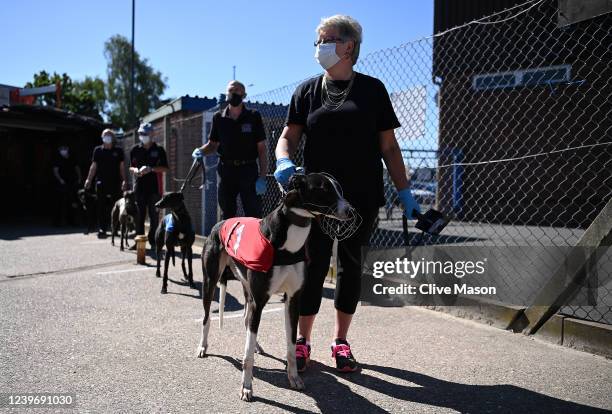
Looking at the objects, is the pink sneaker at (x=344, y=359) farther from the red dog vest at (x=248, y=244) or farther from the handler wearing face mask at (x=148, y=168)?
the handler wearing face mask at (x=148, y=168)

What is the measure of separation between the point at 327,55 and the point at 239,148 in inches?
99.6

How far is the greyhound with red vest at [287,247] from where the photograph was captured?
2750 mm

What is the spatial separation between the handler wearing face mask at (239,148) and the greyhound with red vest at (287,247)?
96.3 inches

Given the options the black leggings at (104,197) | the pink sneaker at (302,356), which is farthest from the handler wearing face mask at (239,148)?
the black leggings at (104,197)

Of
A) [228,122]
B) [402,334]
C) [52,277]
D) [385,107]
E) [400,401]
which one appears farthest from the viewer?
[52,277]

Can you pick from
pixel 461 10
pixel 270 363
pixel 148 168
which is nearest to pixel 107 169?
pixel 148 168

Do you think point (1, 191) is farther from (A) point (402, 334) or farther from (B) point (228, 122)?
(A) point (402, 334)

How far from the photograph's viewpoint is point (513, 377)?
123 inches

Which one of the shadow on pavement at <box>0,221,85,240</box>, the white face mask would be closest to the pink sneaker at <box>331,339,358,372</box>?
the white face mask

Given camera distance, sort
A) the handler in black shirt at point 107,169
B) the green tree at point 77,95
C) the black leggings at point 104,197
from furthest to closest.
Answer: the green tree at point 77,95 → the black leggings at point 104,197 → the handler in black shirt at point 107,169

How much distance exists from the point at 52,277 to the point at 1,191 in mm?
13581

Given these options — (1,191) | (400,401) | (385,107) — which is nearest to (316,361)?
(400,401)

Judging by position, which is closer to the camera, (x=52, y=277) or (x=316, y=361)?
(x=316, y=361)

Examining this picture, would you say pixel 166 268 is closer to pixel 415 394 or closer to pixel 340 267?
pixel 340 267
